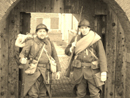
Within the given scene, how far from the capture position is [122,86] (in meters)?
5.89

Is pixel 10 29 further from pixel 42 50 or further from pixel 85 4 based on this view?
pixel 85 4

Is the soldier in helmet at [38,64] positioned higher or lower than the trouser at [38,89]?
higher

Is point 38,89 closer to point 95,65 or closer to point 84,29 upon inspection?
point 95,65

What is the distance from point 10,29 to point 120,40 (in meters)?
2.64

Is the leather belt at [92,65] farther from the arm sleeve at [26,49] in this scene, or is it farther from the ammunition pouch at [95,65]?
the arm sleeve at [26,49]

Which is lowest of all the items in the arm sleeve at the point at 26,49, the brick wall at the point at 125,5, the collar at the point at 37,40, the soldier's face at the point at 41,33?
the arm sleeve at the point at 26,49

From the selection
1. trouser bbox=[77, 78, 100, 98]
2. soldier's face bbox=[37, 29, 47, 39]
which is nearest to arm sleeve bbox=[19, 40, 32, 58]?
soldier's face bbox=[37, 29, 47, 39]

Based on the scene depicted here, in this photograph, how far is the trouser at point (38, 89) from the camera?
4832mm

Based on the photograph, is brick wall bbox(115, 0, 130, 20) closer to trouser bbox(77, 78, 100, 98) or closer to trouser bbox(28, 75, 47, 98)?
trouser bbox(77, 78, 100, 98)

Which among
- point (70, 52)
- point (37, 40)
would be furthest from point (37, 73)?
point (70, 52)

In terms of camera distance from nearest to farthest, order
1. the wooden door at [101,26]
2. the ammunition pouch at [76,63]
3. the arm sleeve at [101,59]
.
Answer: the arm sleeve at [101,59] < the ammunition pouch at [76,63] < the wooden door at [101,26]

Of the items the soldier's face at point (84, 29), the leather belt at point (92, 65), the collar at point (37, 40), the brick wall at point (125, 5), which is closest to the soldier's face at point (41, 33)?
the collar at point (37, 40)

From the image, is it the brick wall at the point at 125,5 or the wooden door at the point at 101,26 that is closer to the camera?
the brick wall at the point at 125,5

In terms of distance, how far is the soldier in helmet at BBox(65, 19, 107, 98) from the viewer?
482cm
